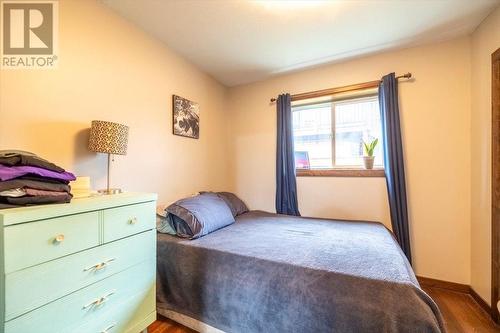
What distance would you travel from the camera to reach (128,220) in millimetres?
1204

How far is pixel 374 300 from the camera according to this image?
0.98 meters

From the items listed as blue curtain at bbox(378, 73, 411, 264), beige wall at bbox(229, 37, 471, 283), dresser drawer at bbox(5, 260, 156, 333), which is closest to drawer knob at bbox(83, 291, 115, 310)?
dresser drawer at bbox(5, 260, 156, 333)

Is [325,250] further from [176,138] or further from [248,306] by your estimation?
[176,138]

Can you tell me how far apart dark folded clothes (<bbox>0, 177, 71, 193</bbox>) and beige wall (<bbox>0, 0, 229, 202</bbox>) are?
48cm

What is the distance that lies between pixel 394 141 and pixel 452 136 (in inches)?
19.1

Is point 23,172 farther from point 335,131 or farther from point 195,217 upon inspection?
point 335,131

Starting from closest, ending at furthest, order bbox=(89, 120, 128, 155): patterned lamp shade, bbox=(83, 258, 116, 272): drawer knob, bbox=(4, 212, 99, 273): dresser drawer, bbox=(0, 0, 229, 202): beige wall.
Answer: bbox=(4, 212, 99, 273): dresser drawer < bbox=(83, 258, 116, 272): drawer knob < bbox=(0, 0, 229, 202): beige wall < bbox=(89, 120, 128, 155): patterned lamp shade

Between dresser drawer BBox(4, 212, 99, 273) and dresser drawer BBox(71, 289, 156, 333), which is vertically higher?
dresser drawer BBox(4, 212, 99, 273)

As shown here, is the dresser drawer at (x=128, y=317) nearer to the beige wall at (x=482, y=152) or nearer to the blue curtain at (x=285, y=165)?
the blue curtain at (x=285, y=165)

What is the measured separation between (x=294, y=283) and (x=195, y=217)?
0.90 metres

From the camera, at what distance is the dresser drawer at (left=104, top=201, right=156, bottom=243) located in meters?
1.11

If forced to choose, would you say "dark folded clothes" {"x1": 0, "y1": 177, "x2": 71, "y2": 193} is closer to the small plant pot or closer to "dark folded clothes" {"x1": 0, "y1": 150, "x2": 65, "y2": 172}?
"dark folded clothes" {"x1": 0, "y1": 150, "x2": 65, "y2": 172}

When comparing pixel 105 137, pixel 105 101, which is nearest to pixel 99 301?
pixel 105 137

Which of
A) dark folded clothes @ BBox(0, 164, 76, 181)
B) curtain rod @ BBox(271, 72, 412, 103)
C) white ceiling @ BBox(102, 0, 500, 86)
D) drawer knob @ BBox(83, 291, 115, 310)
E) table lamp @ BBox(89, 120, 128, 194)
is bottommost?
drawer knob @ BBox(83, 291, 115, 310)
